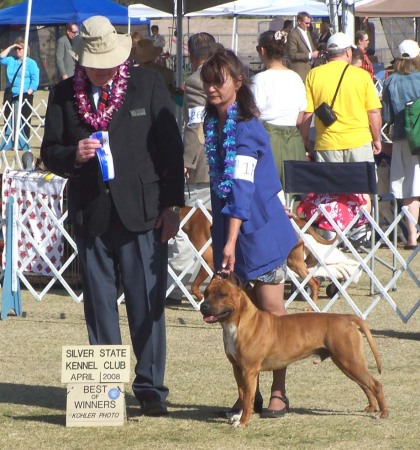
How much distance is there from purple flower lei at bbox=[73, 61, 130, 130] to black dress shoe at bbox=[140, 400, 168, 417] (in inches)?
53.3

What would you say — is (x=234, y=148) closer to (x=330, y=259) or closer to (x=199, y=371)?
(x=199, y=371)

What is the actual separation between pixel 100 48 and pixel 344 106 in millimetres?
4323

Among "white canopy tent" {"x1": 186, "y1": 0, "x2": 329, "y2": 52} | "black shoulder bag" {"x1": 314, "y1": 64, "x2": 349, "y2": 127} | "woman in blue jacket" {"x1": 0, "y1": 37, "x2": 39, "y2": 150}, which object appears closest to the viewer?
"black shoulder bag" {"x1": 314, "y1": 64, "x2": 349, "y2": 127}

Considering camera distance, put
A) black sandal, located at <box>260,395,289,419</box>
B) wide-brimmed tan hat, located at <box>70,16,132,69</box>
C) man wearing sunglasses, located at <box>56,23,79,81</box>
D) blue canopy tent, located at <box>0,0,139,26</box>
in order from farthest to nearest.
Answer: blue canopy tent, located at <box>0,0,139,26</box> → man wearing sunglasses, located at <box>56,23,79,81</box> → black sandal, located at <box>260,395,289,419</box> → wide-brimmed tan hat, located at <box>70,16,132,69</box>

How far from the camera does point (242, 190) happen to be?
4617 mm

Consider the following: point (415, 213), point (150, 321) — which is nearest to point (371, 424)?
point (150, 321)

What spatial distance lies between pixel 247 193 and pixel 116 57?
0.89 meters

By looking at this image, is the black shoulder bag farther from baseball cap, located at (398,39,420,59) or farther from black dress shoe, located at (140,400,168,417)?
black dress shoe, located at (140,400,168,417)

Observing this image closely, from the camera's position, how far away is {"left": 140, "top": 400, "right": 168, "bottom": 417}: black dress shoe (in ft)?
16.6

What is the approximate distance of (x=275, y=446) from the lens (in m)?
4.52

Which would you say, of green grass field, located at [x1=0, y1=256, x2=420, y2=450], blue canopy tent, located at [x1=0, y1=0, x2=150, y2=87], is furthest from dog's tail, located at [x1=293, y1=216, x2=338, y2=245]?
blue canopy tent, located at [x1=0, y1=0, x2=150, y2=87]

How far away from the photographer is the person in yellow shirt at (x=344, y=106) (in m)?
8.75

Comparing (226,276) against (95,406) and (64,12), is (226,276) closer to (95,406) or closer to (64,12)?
(95,406)

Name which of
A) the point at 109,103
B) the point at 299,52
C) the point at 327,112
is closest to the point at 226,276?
the point at 109,103
